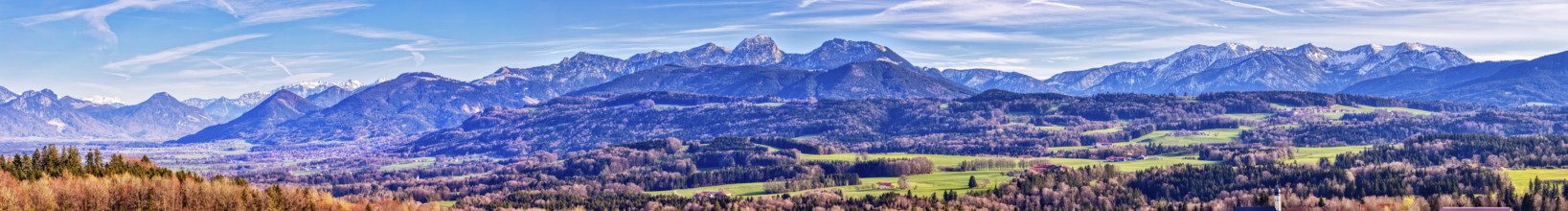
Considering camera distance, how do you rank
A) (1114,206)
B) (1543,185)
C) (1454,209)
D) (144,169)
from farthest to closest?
(1114,206) < (1543,185) < (144,169) < (1454,209)

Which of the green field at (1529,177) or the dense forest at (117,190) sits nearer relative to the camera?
the dense forest at (117,190)

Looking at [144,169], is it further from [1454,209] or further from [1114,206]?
[1454,209]

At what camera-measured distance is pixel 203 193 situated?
142500 millimetres

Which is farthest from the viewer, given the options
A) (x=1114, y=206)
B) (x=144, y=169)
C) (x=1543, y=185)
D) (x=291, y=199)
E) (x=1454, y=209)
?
(x=1114, y=206)

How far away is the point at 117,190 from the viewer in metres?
137

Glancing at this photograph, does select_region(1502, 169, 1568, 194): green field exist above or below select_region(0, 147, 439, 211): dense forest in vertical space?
below

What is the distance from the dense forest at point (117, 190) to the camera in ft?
423

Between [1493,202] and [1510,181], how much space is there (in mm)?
33428

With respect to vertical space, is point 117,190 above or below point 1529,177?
above

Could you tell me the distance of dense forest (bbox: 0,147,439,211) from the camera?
129m

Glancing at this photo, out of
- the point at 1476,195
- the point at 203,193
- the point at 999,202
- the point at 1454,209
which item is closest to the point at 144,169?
the point at 203,193

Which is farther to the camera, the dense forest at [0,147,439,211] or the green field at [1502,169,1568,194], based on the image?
the green field at [1502,169,1568,194]

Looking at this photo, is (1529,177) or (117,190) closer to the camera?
(117,190)

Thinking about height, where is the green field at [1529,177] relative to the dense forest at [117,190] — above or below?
below
